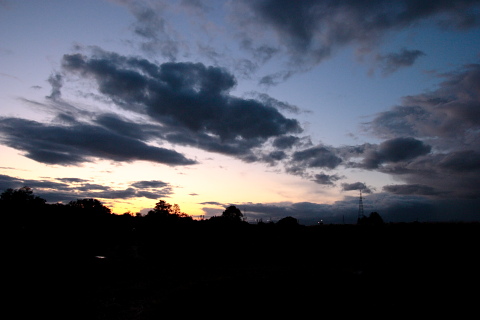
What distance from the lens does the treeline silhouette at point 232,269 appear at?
37.9 ft

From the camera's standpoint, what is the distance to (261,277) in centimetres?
1770

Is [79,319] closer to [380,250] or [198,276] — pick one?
[198,276]

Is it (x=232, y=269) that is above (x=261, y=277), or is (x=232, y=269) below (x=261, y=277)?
below

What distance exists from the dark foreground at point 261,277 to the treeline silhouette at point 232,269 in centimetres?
6

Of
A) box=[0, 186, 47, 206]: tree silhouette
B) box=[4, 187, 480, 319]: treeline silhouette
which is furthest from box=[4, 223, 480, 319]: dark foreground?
box=[0, 186, 47, 206]: tree silhouette

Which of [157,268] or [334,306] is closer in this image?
[334,306]

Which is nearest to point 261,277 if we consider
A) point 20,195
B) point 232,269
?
point 232,269

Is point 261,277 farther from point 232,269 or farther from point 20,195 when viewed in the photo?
point 20,195

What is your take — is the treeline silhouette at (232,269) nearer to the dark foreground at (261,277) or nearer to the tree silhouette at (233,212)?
the dark foreground at (261,277)

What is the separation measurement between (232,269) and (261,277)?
621 cm

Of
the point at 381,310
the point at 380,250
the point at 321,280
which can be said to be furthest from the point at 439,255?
the point at 381,310

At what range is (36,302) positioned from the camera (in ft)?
41.0

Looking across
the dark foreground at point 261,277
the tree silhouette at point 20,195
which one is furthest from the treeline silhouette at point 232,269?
the tree silhouette at point 20,195

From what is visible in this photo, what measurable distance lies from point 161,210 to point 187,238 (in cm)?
6542
